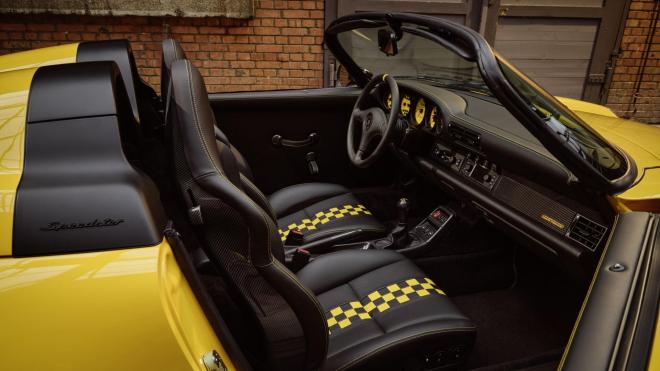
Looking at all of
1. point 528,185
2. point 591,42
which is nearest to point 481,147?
point 528,185

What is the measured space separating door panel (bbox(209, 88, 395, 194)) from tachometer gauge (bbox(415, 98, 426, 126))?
44 centimetres

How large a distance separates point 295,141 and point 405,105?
682 millimetres

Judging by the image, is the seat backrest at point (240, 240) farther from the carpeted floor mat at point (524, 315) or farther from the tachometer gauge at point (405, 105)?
the tachometer gauge at point (405, 105)

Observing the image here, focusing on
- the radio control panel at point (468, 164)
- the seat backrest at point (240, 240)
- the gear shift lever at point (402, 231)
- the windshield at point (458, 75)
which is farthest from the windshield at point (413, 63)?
the seat backrest at point (240, 240)

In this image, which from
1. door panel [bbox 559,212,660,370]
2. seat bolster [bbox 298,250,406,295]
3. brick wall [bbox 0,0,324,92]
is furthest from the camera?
brick wall [bbox 0,0,324,92]

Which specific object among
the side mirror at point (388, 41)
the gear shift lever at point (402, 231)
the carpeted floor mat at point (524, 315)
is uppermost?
the side mirror at point (388, 41)

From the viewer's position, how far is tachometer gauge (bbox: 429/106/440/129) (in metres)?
2.02

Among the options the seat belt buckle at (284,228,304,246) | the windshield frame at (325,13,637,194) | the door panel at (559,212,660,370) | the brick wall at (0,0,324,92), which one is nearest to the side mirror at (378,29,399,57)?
the windshield frame at (325,13,637,194)

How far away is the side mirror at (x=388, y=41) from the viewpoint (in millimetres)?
1643

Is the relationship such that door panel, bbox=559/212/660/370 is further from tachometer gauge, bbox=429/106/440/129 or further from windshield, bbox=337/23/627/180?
tachometer gauge, bbox=429/106/440/129

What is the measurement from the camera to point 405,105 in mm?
2293

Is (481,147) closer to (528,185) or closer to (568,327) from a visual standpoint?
(528,185)

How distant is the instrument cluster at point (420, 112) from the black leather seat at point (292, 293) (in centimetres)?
83

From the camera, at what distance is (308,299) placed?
94 cm
